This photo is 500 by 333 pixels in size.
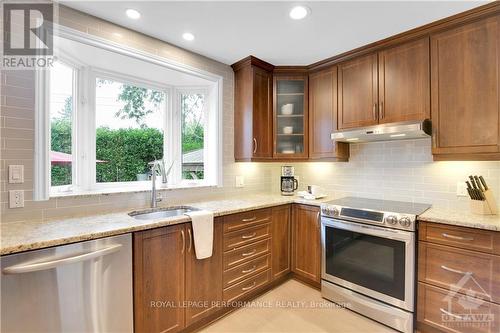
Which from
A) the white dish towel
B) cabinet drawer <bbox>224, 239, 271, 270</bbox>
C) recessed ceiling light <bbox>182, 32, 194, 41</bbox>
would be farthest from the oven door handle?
recessed ceiling light <bbox>182, 32, 194, 41</bbox>

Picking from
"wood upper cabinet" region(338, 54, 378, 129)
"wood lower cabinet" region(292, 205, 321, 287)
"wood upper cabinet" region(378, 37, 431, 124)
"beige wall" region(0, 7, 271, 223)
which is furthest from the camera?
"wood lower cabinet" region(292, 205, 321, 287)

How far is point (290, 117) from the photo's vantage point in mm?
3061

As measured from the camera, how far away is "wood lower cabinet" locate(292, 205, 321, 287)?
2535 millimetres

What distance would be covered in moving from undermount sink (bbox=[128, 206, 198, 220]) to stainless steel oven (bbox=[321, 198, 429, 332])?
1372 mm

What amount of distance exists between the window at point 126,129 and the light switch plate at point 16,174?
63 cm

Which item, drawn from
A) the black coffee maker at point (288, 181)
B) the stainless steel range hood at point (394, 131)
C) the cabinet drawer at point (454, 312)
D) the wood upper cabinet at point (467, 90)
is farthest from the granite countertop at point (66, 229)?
the wood upper cabinet at point (467, 90)

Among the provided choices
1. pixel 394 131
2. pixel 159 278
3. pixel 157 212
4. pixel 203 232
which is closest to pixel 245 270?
pixel 203 232

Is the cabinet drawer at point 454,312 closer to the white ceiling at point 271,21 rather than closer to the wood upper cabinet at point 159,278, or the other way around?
the wood upper cabinet at point 159,278

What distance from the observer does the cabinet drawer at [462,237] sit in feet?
5.27

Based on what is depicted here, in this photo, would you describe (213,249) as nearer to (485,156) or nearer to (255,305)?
(255,305)

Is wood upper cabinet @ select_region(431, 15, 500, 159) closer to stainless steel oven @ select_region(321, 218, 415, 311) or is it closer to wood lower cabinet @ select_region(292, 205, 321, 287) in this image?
stainless steel oven @ select_region(321, 218, 415, 311)

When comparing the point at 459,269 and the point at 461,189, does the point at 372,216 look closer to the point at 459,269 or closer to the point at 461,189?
the point at 459,269

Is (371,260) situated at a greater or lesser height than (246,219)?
lesser

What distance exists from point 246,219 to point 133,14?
191 centimetres
